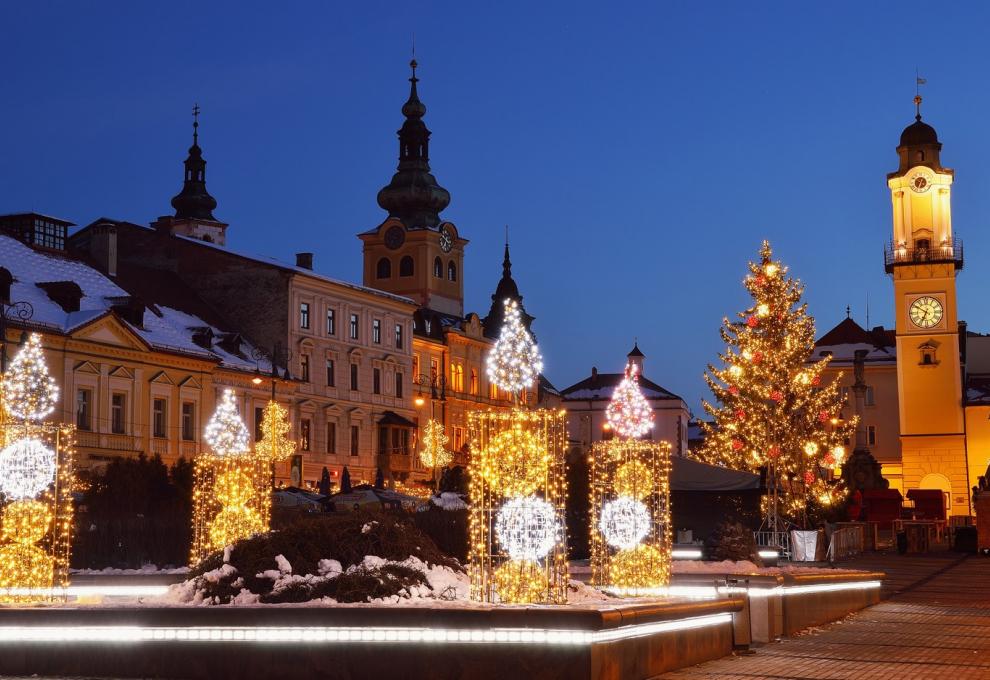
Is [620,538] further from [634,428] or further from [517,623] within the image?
[634,428]

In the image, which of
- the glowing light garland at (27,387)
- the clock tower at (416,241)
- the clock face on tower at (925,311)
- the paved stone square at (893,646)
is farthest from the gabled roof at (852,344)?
the glowing light garland at (27,387)

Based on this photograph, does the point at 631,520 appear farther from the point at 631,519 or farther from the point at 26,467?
A: the point at 26,467

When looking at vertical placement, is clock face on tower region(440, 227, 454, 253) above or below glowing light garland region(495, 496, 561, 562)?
above

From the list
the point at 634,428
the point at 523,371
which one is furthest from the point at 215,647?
the point at 634,428

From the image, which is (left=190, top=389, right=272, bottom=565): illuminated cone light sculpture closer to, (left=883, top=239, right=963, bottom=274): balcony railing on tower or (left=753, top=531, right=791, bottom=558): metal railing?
(left=753, top=531, right=791, bottom=558): metal railing

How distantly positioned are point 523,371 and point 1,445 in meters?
→ 6.25

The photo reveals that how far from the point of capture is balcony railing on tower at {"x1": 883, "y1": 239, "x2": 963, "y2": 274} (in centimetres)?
6812

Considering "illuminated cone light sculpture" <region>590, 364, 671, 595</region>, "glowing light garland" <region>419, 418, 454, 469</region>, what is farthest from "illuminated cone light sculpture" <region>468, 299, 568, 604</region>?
"glowing light garland" <region>419, 418, 454, 469</region>

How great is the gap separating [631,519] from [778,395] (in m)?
22.0

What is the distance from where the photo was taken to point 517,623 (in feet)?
36.5

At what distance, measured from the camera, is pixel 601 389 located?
118375 millimetres

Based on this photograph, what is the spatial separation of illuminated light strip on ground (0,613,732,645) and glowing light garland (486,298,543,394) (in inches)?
126

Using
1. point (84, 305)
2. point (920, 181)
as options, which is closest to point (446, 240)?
point (920, 181)

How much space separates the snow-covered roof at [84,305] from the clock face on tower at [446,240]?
106 feet
